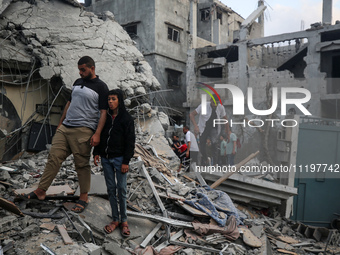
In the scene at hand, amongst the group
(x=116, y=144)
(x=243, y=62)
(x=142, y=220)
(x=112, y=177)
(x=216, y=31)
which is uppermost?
(x=216, y=31)

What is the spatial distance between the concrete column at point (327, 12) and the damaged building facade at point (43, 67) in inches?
459

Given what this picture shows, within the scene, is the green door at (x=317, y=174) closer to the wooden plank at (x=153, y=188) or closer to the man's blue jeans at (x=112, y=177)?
the wooden plank at (x=153, y=188)

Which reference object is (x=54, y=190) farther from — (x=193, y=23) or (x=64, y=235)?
(x=193, y=23)

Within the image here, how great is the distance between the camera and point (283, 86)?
15070mm

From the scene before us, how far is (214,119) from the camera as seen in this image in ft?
25.5

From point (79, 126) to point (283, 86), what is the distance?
1321 centimetres

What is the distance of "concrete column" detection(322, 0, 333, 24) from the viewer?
15.2 metres

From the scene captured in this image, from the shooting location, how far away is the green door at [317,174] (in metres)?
7.54

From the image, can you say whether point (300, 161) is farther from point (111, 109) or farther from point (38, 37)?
point (38, 37)

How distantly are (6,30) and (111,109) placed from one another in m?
4.31

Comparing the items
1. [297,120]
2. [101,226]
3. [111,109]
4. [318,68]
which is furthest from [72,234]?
[318,68]

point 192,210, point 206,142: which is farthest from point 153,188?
point 206,142

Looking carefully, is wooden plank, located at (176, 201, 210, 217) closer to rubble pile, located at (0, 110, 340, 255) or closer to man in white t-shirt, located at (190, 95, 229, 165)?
rubble pile, located at (0, 110, 340, 255)

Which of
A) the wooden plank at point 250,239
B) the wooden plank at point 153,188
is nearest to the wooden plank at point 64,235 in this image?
the wooden plank at point 153,188
